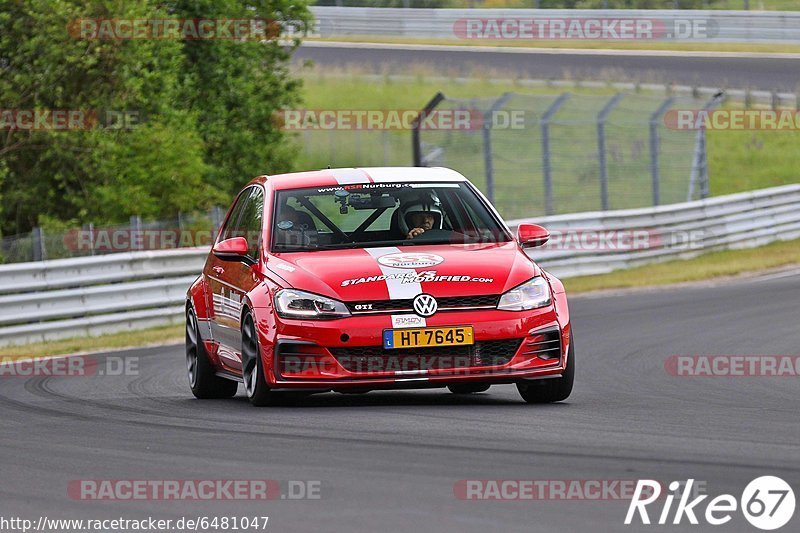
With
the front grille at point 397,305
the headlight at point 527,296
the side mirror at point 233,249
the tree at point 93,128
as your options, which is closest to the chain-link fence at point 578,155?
the tree at point 93,128

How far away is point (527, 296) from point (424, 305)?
67cm

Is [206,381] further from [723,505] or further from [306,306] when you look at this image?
[723,505]

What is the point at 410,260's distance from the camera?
A: 9.42 metres

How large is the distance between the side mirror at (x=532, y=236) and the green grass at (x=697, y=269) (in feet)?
38.2

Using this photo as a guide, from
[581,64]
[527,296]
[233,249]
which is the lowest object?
[581,64]

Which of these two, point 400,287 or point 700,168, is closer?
point 400,287

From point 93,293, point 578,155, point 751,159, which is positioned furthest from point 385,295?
point 751,159

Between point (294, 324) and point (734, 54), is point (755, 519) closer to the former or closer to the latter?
point (294, 324)

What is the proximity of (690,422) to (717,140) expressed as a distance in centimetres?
3132

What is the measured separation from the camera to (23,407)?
413 inches

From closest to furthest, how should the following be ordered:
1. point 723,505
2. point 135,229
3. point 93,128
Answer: point 723,505, point 135,229, point 93,128

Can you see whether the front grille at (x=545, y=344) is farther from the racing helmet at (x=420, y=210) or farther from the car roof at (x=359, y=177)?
the car roof at (x=359, y=177)

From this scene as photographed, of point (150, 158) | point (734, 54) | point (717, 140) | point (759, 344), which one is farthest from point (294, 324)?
point (734, 54)

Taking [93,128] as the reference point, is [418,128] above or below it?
below
